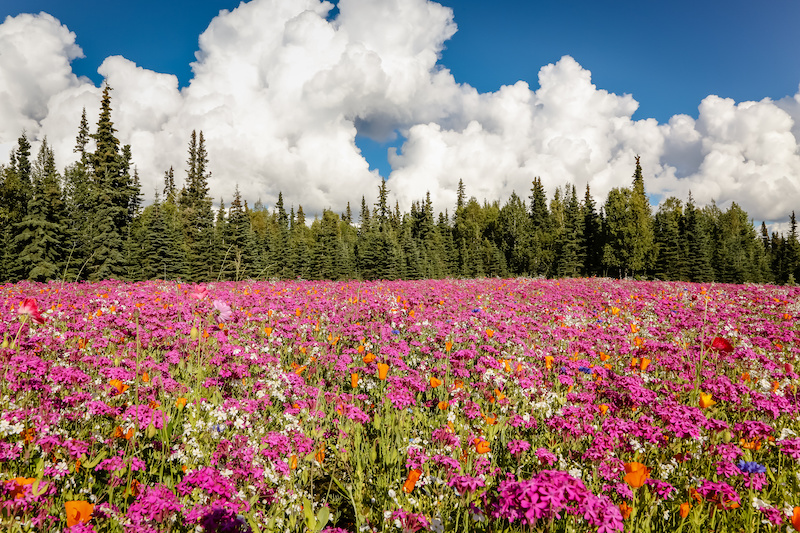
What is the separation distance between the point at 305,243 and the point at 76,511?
56.6m

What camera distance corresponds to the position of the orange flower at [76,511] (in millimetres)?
1788

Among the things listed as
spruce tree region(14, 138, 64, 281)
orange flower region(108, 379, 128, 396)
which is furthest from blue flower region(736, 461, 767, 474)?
spruce tree region(14, 138, 64, 281)

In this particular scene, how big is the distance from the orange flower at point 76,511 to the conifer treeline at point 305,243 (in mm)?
17202

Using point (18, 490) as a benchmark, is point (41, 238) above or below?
above

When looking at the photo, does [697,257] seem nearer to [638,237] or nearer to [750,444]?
[638,237]

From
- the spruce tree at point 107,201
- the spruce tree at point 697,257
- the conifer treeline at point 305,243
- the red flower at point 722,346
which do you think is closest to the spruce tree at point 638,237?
the conifer treeline at point 305,243

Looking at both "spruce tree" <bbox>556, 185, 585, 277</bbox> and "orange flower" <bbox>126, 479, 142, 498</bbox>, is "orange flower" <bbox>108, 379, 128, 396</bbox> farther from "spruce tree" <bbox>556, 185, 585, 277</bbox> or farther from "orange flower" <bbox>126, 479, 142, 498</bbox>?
"spruce tree" <bbox>556, 185, 585, 277</bbox>

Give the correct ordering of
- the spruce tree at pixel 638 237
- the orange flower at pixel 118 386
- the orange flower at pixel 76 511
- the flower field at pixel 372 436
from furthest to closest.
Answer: the spruce tree at pixel 638 237
the orange flower at pixel 118 386
the flower field at pixel 372 436
the orange flower at pixel 76 511

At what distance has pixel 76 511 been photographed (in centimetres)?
186

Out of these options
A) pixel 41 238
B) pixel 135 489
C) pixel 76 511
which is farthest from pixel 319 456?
pixel 41 238

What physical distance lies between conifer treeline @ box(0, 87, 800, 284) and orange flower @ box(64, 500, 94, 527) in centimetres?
1720

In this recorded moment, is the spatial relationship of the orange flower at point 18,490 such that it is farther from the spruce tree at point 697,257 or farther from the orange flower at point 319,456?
the spruce tree at point 697,257

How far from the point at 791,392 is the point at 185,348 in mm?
8344

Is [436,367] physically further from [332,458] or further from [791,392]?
[791,392]
